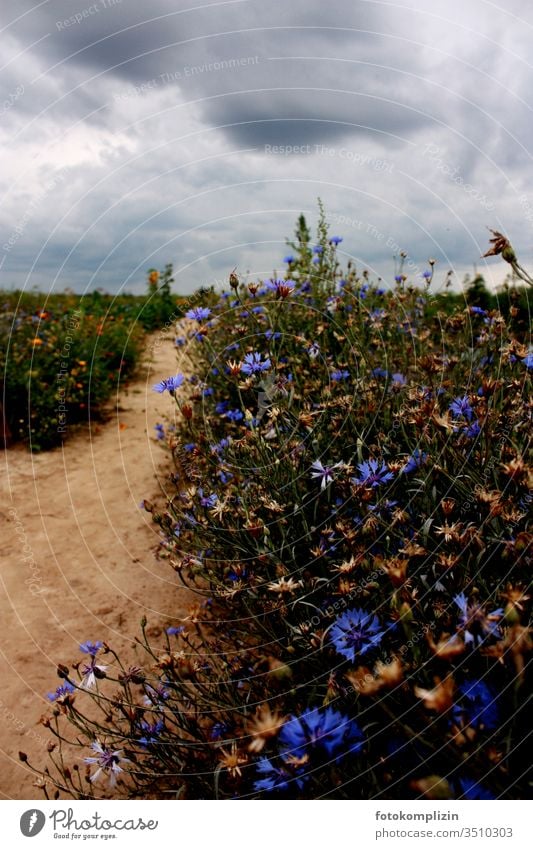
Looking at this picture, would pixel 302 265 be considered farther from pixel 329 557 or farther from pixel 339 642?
pixel 339 642

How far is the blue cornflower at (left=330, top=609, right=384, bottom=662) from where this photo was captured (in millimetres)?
1649

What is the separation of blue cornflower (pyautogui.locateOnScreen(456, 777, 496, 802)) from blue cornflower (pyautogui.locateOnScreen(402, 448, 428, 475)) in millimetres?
1011

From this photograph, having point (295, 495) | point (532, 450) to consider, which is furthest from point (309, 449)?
point (532, 450)

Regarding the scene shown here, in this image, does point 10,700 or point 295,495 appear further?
point 10,700

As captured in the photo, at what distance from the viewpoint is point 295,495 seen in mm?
2350

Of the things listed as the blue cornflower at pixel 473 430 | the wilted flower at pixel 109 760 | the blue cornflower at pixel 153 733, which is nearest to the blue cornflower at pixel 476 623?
the blue cornflower at pixel 473 430

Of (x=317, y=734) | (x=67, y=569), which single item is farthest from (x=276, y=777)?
(x=67, y=569)

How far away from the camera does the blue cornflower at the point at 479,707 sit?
138 cm

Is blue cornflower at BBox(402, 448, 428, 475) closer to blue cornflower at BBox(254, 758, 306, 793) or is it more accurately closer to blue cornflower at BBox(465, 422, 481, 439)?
blue cornflower at BBox(465, 422, 481, 439)

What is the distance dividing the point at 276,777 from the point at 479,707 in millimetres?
607

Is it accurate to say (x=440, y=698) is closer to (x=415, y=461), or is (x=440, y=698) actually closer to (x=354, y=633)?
(x=354, y=633)

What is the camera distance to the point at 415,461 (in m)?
2.11

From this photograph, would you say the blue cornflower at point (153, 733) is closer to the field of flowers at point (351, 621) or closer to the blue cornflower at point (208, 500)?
the field of flowers at point (351, 621)

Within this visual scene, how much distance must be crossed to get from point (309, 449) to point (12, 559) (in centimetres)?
270
